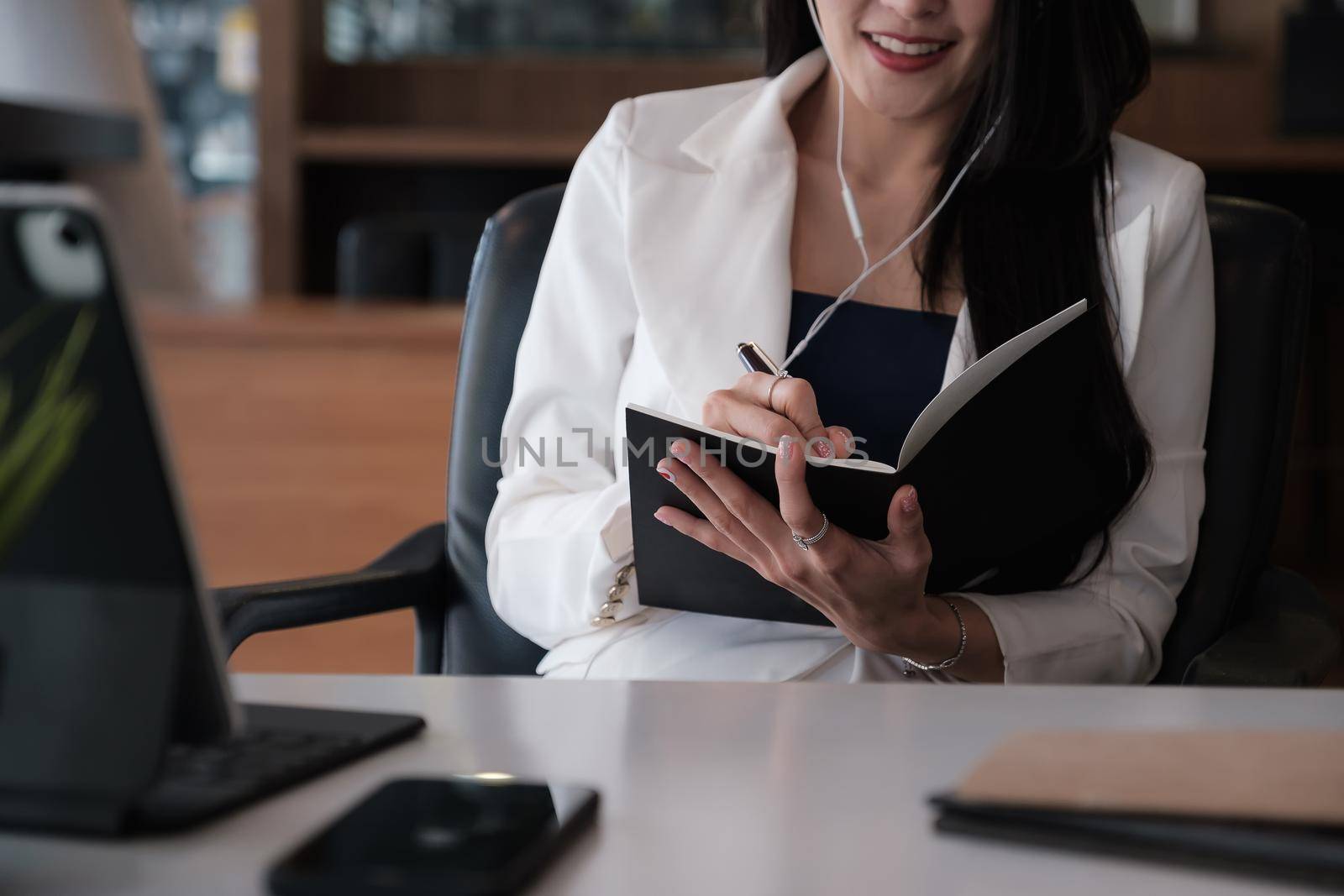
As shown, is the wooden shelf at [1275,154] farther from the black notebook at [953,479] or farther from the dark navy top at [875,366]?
the black notebook at [953,479]

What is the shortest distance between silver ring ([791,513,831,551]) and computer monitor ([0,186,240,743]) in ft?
1.59

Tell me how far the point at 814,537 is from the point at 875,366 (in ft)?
1.11

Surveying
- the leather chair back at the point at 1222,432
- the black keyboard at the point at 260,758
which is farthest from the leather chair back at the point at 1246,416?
the black keyboard at the point at 260,758

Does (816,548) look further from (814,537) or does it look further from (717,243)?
(717,243)

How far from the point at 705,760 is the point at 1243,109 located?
4.04 m

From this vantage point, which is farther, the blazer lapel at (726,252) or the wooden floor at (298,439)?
the wooden floor at (298,439)

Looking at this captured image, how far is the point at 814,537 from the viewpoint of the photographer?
921 mm

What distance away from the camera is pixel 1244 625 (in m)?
1.10

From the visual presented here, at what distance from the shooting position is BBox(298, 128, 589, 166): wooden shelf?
3.97 m

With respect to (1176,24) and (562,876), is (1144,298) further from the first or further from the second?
(1176,24)

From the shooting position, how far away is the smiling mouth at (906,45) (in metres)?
1.24

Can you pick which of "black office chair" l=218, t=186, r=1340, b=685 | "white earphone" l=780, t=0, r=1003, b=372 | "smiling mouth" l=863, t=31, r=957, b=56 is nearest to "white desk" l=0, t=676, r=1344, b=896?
"black office chair" l=218, t=186, r=1340, b=685

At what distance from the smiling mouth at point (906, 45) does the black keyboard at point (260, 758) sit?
32.2 inches

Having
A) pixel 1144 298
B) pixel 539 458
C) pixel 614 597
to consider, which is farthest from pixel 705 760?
pixel 1144 298
